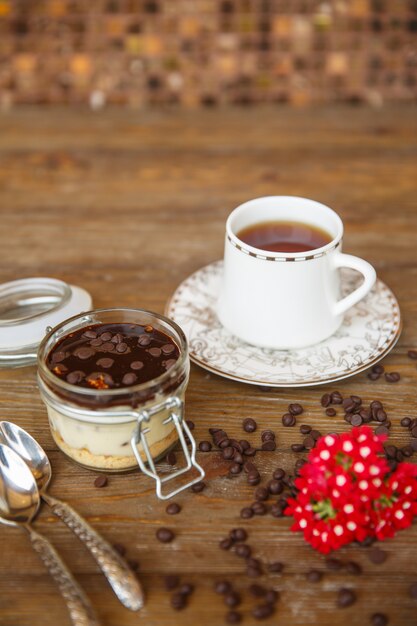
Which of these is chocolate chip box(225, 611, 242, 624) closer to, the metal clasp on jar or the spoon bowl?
the metal clasp on jar

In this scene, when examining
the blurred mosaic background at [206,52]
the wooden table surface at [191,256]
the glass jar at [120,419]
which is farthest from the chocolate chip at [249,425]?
Result: the blurred mosaic background at [206,52]

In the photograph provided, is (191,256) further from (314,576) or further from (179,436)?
(314,576)

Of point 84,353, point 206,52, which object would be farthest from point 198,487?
point 206,52

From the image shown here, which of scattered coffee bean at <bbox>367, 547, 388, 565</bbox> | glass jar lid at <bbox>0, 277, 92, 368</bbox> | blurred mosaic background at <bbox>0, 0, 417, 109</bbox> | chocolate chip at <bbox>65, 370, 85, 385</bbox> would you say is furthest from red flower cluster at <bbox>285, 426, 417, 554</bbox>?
blurred mosaic background at <bbox>0, 0, 417, 109</bbox>

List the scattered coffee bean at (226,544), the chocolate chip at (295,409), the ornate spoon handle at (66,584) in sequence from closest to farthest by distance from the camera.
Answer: the ornate spoon handle at (66,584) < the scattered coffee bean at (226,544) < the chocolate chip at (295,409)

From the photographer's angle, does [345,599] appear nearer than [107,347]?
Yes

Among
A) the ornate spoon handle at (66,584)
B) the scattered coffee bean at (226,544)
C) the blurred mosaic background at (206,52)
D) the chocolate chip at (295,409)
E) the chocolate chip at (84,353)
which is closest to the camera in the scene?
the ornate spoon handle at (66,584)

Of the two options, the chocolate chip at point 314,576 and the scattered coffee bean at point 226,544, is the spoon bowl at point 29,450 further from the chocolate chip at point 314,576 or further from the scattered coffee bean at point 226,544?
the chocolate chip at point 314,576

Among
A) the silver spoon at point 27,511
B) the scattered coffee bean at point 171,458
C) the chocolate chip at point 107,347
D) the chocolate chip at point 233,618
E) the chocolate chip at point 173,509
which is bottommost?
the chocolate chip at point 233,618
